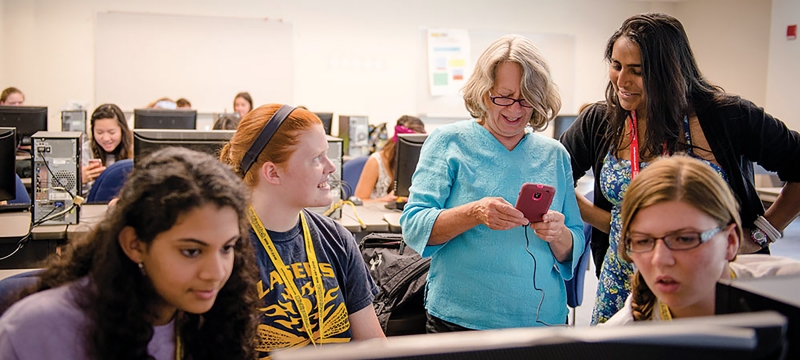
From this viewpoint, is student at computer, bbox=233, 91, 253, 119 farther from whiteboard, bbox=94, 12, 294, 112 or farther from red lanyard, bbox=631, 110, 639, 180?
red lanyard, bbox=631, 110, 639, 180

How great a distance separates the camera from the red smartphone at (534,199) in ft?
5.04

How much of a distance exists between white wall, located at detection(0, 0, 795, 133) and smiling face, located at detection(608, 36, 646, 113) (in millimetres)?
6324

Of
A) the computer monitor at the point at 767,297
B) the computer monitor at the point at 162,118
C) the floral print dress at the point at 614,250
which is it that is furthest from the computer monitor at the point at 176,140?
the computer monitor at the point at 767,297

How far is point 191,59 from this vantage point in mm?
8016

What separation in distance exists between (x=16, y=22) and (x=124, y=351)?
7.83 meters

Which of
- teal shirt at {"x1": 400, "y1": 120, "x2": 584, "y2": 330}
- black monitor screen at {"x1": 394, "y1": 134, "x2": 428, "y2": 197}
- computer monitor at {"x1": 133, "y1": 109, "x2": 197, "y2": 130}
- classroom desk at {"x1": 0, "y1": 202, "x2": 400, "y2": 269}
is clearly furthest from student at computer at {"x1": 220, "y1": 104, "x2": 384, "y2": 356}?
computer monitor at {"x1": 133, "y1": 109, "x2": 197, "y2": 130}

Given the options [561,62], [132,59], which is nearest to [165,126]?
[132,59]

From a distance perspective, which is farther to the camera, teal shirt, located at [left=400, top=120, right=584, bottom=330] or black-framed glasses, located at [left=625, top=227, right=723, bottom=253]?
teal shirt, located at [left=400, top=120, right=584, bottom=330]

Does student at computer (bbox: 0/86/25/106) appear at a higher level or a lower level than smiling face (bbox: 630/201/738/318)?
higher

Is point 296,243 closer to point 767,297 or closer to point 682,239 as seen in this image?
point 682,239

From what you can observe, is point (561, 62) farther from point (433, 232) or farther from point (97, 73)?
point (433, 232)

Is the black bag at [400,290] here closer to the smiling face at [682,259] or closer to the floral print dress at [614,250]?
the floral print dress at [614,250]

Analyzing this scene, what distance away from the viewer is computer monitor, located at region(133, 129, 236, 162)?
2924 millimetres

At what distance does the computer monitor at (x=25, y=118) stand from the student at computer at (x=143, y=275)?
5.09 metres
